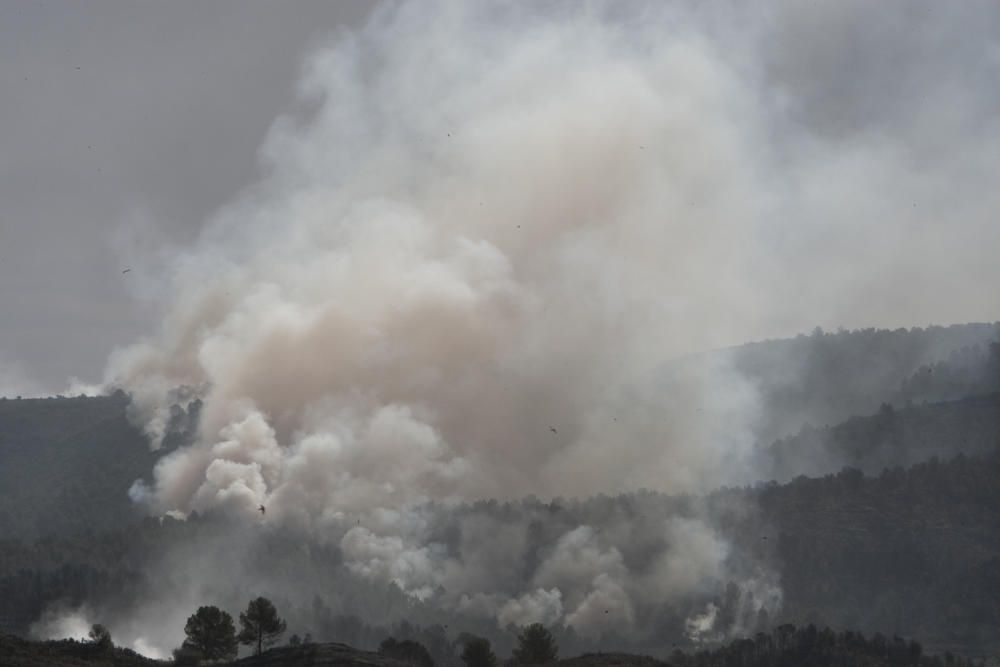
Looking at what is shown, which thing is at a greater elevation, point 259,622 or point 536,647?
point 536,647

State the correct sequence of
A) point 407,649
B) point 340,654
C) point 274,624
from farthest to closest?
point 407,649
point 274,624
point 340,654

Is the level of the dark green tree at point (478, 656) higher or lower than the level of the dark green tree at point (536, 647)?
lower

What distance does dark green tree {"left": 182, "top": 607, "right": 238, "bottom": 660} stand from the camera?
151 m

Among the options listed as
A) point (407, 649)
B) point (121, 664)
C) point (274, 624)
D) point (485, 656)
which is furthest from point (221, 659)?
point (121, 664)

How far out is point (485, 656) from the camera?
13638 cm

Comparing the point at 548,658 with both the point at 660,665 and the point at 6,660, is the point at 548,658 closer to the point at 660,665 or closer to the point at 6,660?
the point at 660,665

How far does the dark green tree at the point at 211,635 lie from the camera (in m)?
151

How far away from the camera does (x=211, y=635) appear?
151250 millimetres

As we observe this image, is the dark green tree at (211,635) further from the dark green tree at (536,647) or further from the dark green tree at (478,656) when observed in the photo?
the dark green tree at (536,647)

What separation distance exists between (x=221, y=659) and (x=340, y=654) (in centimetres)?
6822

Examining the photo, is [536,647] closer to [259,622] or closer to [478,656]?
[478,656]

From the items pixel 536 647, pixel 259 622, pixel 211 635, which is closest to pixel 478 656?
pixel 259 622

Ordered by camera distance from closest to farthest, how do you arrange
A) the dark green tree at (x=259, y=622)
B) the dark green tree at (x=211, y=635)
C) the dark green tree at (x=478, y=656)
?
1. the dark green tree at (x=478, y=656)
2. the dark green tree at (x=259, y=622)
3. the dark green tree at (x=211, y=635)

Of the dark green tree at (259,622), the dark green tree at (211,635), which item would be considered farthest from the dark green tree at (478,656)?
the dark green tree at (211,635)
